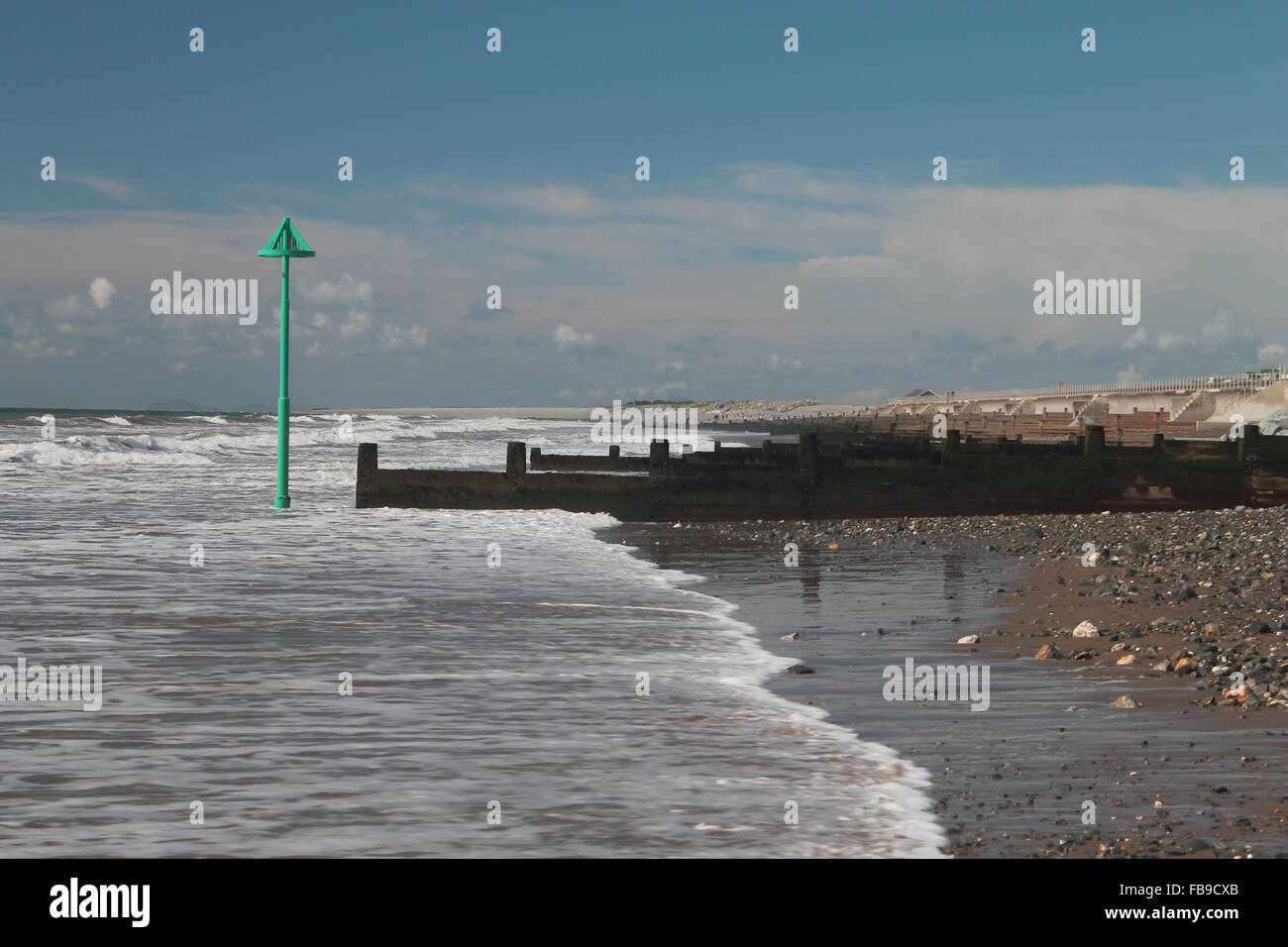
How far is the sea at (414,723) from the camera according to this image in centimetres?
483

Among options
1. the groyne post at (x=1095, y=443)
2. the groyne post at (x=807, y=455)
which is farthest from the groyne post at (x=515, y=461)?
the groyne post at (x=1095, y=443)

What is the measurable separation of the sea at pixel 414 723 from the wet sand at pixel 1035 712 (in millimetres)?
300

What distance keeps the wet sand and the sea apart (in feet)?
0.98

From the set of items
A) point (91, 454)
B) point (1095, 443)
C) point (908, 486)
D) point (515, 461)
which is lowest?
point (908, 486)

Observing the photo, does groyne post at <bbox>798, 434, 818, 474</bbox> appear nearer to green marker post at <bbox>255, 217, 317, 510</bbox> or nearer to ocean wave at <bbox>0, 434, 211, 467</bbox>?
green marker post at <bbox>255, 217, 317, 510</bbox>

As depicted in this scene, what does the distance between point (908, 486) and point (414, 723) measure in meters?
14.9

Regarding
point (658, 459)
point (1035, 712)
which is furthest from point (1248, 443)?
point (1035, 712)

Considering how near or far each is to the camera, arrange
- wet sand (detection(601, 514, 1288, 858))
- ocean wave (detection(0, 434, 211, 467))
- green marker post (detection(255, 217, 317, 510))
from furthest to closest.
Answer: ocean wave (detection(0, 434, 211, 467))
green marker post (detection(255, 217, 317, 510))
wet sand (detection(601, 514, 1288, 858))

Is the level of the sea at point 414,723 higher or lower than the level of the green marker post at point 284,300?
lower

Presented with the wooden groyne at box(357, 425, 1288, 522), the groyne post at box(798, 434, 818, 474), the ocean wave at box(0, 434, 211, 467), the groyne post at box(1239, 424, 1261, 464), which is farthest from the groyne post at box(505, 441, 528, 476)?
the ocean wave at box(0, 434, 211, 467)

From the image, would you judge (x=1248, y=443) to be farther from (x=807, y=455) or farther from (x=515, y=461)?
(x=515, y=461)

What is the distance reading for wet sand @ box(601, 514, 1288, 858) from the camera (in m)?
4.81

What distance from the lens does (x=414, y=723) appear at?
21.7 ft

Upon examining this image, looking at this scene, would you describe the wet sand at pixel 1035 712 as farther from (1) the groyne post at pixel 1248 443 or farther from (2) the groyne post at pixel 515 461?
(1) the groyne post at pixel 1248 443
